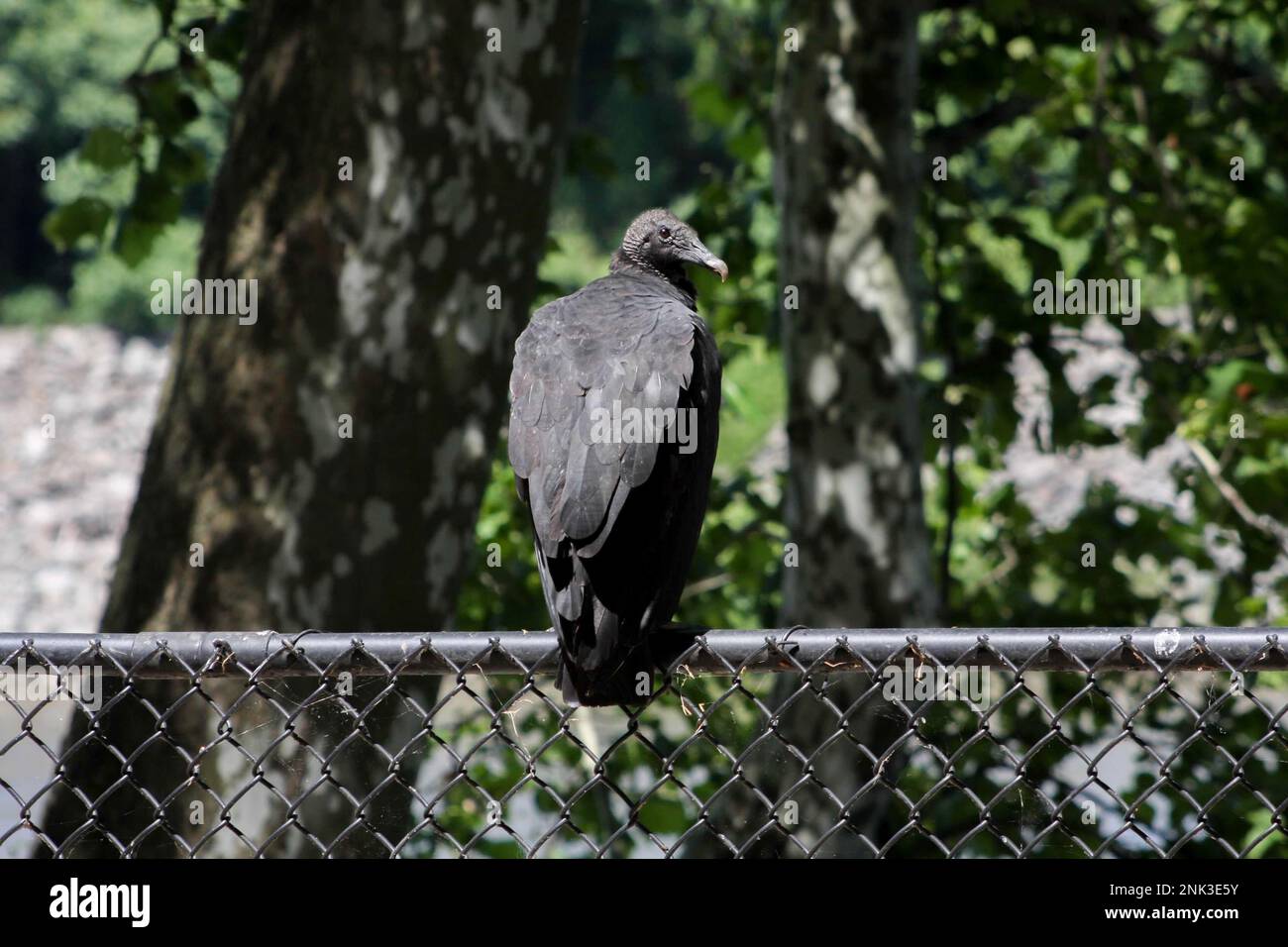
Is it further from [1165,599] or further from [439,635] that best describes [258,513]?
[1165,599]

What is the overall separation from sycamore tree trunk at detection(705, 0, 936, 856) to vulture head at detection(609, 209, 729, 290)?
1049 mm

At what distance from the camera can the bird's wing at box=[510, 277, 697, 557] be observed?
7.14ft

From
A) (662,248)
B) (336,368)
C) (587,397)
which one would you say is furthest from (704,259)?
(587,397)

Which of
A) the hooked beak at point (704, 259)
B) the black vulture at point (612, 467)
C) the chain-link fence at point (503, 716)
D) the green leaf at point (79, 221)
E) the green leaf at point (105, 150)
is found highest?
the green leaf at point (105, 150)

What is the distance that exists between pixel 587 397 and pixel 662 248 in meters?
1.02

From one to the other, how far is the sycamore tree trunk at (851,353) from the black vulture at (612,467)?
5.41 ft

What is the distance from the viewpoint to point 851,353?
167 inches

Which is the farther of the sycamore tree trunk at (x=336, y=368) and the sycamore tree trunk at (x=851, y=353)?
the sycamore tree trunk at (x=851, y=353)

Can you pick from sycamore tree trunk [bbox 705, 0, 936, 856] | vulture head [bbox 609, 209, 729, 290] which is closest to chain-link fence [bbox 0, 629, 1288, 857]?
vulture head [bbox 609, 209, 729, 290]

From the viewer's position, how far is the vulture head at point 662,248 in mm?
3262

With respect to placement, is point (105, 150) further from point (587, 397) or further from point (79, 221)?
point (587, 397)

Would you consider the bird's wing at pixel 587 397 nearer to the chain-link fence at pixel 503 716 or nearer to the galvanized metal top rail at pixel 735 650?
the chain-link fence at pixel 503 716

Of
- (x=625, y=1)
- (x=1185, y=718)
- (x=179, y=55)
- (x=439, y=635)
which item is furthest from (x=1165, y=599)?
(x=625, y=1)

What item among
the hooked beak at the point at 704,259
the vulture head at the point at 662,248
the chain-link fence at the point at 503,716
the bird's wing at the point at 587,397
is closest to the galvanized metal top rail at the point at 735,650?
the chain-link fence at the point at 503,716
